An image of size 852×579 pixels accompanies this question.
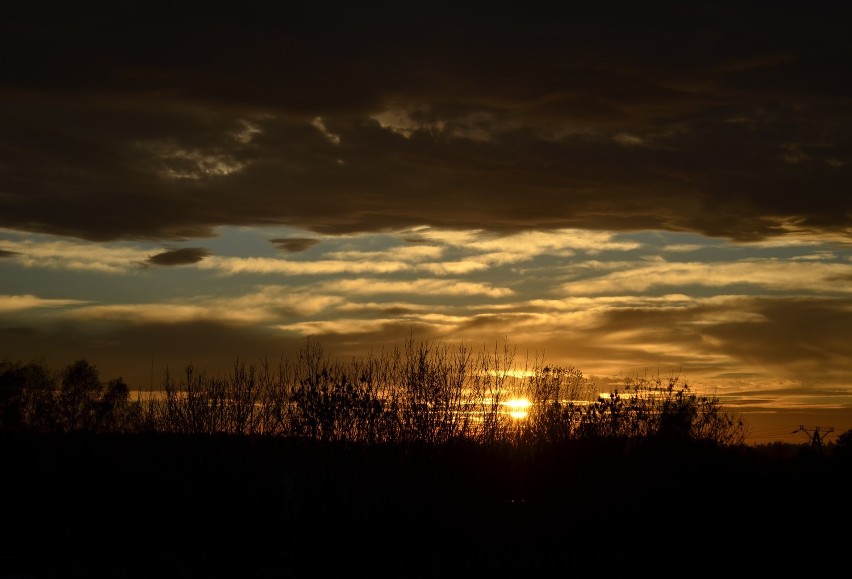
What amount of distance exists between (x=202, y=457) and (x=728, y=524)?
12248 millimetres

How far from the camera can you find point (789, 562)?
→ 15930 mm

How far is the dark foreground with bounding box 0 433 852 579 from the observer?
15.0 m

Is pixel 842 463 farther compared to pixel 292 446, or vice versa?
pixel 842 463

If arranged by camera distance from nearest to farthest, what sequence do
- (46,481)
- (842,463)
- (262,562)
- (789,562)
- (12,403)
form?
1. (262,562)
2. (789,562)
3. (46,481)
4. (842,463)
5. (12,403)

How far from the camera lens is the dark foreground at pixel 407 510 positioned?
14977 millimetres

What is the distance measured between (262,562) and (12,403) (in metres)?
47.0

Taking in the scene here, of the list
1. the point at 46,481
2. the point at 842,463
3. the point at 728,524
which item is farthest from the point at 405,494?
the point at 842,463

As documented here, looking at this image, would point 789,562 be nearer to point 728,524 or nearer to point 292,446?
point 728,524

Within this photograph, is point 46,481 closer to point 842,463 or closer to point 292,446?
point 292,446

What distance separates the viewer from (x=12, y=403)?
56000 millimetres

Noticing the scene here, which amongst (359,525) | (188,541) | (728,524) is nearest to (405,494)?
(359,525)

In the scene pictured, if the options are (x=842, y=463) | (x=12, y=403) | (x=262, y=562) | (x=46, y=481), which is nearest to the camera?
(x=262, y=562)

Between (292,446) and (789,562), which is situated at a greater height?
(292,446)

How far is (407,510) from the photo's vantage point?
18.9m
